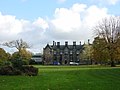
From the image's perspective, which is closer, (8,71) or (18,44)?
(8,71)

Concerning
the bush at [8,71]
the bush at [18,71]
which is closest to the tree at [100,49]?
the bush at [18,71]

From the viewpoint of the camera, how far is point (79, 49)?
646 ft

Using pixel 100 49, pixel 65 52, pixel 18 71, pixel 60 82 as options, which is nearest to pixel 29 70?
pixel 18 71

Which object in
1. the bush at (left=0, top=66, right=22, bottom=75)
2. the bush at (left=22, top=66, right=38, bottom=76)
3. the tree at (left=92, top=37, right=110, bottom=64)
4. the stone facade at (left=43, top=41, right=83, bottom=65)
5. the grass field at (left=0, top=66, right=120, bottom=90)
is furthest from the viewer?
the stone facade at (left=43, top=41, right=83, bottom=65)

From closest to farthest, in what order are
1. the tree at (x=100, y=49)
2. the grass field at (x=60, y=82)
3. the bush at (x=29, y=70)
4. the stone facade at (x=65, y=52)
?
the grass field at (x=60, y=82) < the bush at (x=29, y=70) < the tree at (x=100, y=49) < the stone facade at (x=65, y=52)

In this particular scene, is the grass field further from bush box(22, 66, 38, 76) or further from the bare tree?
the bare tree

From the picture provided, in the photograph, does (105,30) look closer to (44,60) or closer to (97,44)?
(97,44)

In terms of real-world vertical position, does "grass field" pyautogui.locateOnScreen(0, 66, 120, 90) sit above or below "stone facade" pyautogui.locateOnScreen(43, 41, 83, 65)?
below

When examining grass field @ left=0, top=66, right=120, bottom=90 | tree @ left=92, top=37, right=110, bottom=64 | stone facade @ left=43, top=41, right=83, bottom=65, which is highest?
stone facade @ left=43, top=41, right=83, bottom=65

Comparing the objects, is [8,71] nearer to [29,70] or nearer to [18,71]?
[18,71]

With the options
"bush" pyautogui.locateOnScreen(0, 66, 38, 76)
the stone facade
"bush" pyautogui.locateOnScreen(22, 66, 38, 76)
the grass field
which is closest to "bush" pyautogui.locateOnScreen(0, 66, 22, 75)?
"bush" pyautogui.locateOnScreen(0, 66, 38, 76)

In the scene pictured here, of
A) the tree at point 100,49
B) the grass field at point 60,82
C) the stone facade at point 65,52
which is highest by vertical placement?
the stone facade at point 65,52

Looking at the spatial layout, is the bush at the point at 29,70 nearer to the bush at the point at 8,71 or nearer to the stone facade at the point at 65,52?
the bush at the point at 8,71

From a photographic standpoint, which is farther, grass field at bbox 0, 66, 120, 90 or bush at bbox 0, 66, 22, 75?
bush at bbox 0, 66, 22, 75
